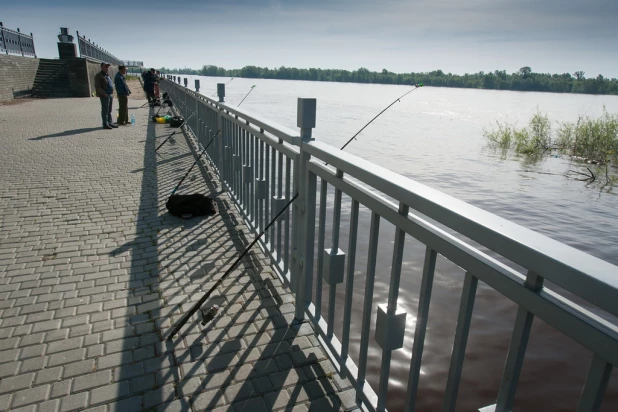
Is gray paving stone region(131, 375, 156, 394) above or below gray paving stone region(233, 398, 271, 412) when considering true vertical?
above

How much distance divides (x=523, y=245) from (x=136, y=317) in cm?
295

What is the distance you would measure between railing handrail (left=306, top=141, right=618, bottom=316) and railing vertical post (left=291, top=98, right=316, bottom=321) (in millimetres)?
1130

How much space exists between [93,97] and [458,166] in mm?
23418

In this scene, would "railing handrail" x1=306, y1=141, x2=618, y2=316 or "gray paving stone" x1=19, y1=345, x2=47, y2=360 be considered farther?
"gray paving stone" x1=19, y1=345, x2=47, y2=360

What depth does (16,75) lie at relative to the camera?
2409cm

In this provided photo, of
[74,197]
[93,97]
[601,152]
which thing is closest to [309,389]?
[74,197]

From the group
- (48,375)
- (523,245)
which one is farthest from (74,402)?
(523,245)

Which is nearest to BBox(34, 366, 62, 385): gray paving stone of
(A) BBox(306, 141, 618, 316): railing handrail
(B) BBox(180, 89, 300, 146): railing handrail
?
(B) BBox(180, 89, 300, 146): railing handrail

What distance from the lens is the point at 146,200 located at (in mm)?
6406

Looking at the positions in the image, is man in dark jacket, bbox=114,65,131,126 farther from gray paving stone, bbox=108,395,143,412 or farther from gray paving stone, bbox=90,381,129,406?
gray paving stone, bbox=108,395,143,412

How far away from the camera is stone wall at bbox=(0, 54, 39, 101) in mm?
22197

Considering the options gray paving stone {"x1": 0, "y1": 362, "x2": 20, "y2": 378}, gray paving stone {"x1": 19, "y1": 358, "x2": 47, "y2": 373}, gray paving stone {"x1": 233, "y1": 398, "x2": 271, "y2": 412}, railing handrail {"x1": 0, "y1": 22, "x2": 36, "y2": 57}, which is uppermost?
railing handrail {"x1": 0, "y1": 22, "x2": 36, "y2": 57}

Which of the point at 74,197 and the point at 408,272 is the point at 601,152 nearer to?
the point at 408,272

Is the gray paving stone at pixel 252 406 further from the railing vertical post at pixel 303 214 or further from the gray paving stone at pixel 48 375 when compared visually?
the gray paving stone at pixel 48 375
